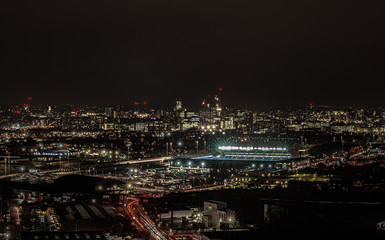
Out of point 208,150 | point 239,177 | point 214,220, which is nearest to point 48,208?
point 214,220

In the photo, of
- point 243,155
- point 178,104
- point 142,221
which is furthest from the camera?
point 178,104

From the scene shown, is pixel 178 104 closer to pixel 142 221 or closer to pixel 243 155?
pixel 243 155

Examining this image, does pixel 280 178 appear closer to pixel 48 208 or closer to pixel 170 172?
pixel 170 172

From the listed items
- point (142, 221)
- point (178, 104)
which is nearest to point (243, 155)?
point (142, 221)

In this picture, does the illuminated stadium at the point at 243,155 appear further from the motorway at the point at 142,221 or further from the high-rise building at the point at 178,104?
the high-rise building at the point at 178,104

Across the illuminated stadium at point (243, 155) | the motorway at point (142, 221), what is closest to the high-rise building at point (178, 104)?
the illuminated stadium at point (243, 155)

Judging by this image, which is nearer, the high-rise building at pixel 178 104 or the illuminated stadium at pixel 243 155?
the illuminated stadium at pixel 243 155

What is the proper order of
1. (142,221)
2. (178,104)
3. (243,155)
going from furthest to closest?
(178,104)
(243,155)
(142,221)
